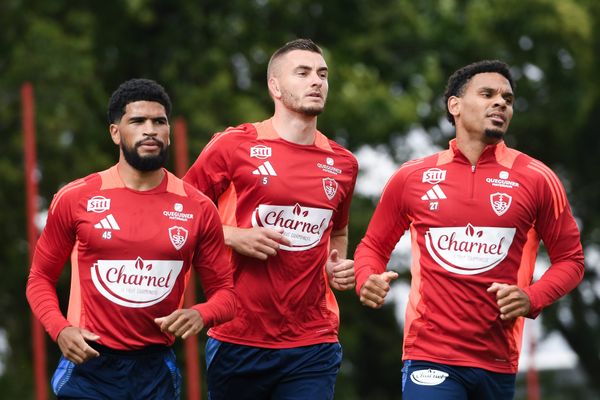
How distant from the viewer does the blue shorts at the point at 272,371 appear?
23.6 feet

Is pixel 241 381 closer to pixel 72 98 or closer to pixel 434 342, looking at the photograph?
pixel 434 342

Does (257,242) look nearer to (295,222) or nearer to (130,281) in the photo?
(295,222)

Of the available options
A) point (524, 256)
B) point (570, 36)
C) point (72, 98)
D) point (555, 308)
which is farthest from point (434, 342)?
point (555, 308)

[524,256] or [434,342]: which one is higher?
[524,256]

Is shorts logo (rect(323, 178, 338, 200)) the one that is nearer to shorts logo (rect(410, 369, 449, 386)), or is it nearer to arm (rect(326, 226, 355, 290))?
arm (rect(326, 226, 355, 290))

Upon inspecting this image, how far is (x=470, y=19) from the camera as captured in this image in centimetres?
2144

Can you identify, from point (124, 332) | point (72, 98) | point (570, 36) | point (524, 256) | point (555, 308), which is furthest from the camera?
point (555, 308)

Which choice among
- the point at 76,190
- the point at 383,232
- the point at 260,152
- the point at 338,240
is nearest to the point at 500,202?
the point at 383,232

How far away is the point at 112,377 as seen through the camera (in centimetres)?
646

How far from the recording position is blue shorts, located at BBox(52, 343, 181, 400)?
21.1ft

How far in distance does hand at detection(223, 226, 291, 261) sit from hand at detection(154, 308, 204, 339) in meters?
0.81

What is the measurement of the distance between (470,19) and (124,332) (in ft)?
51.9

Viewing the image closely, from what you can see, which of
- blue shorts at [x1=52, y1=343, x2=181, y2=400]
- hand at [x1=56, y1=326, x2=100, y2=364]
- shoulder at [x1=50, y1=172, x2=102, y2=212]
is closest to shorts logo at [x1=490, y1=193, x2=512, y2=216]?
blue shorts at [x1=52, y1=343, x2=181, y2=400]

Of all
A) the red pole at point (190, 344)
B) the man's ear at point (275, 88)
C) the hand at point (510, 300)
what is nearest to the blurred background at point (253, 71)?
the red pole at point (190, 344)
